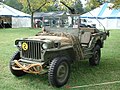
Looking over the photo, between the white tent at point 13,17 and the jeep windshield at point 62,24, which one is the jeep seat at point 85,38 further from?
the white tent at point 13,17

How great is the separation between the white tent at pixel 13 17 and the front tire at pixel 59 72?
33615 millimetres

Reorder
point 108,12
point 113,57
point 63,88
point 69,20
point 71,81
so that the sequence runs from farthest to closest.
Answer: point 108,12 → point 113,57 → point 69,20 → point 71,81 → point 63,88

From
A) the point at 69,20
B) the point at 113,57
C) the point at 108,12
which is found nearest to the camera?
the point at 69,20

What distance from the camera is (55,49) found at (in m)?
6.86

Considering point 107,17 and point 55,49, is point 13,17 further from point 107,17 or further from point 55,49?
point 55,49

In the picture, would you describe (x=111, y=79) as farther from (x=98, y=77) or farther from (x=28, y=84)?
(x=28, y=84)

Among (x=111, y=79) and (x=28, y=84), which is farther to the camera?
(x=111, y=79)

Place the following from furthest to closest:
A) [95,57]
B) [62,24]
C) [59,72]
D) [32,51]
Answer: [95,57]
[62,24]
[32,51]
[59,72]

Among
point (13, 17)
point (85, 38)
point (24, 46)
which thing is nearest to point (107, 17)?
point (13, 17)

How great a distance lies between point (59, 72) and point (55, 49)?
1.94ft

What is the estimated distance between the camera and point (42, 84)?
23.0ft

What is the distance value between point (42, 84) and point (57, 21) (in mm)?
2451

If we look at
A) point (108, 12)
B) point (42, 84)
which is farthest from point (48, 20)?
point (108, 12)

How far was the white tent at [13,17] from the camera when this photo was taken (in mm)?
41016
